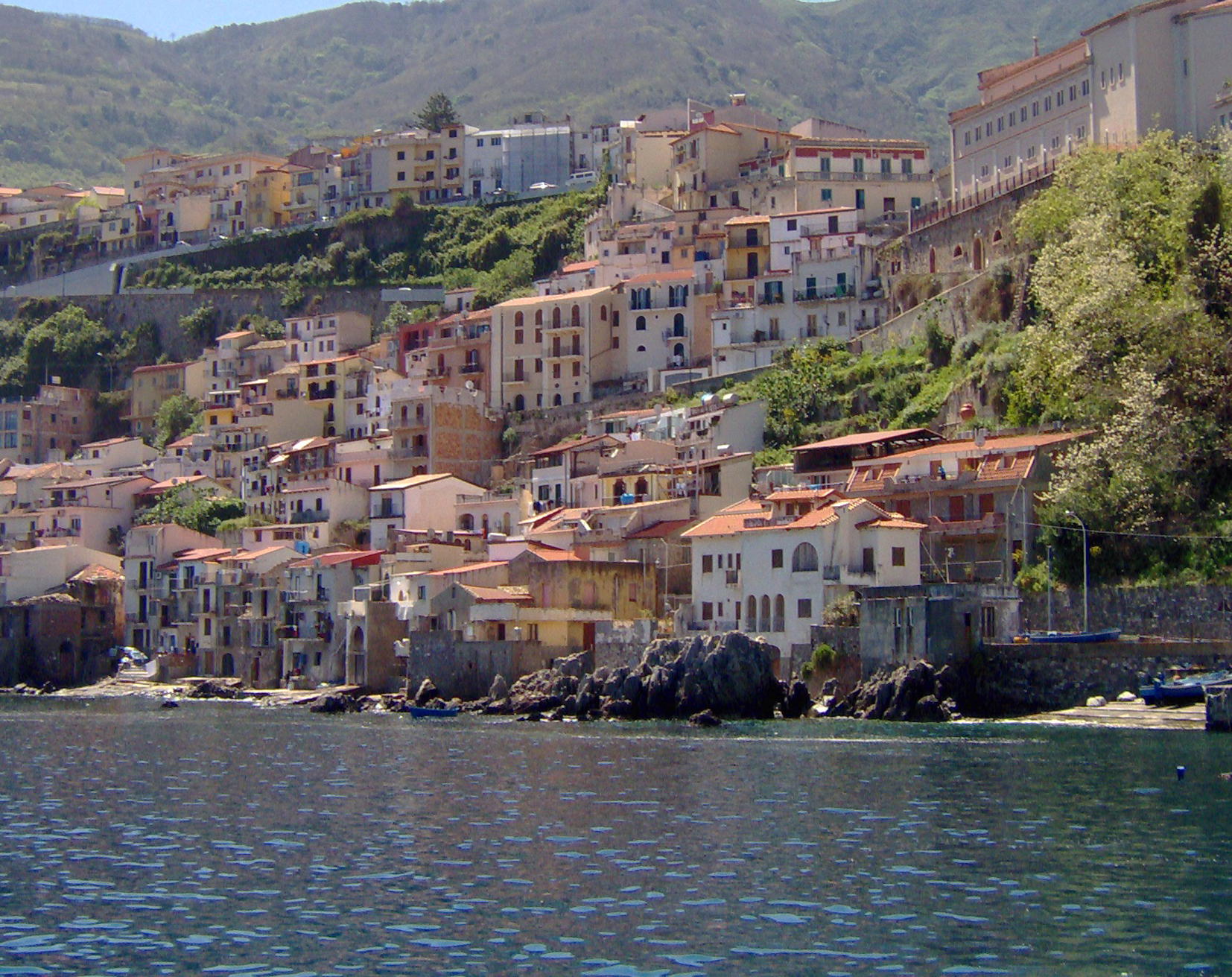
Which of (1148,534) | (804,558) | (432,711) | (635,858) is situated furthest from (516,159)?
(635,858)

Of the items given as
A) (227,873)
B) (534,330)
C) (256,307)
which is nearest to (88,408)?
(256,307)

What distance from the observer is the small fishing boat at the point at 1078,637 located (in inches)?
2256

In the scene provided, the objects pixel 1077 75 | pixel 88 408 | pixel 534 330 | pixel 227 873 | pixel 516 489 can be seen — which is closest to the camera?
pixel 227 873

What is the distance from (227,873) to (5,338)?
11022 centimetres

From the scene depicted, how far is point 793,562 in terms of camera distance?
215ft

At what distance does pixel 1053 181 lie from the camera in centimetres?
7575

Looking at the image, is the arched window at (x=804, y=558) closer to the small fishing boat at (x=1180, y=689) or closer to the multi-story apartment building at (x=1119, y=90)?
the small fishing boat at (x=1180, y=689)

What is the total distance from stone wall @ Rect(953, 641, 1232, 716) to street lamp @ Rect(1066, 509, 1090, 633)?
2.10 metres

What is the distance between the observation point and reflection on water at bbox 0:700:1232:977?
83.4ft

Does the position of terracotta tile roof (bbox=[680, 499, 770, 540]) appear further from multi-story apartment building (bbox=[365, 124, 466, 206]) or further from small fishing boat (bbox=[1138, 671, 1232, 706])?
multi-story apartment building (bbox=[365, 124, 466, 206])

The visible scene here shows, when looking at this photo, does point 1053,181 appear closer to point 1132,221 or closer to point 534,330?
point 1132,221

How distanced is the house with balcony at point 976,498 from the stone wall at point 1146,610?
2869 millimetres

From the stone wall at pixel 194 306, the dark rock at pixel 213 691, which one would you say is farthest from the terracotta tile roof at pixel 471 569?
the stone wall at pixel 194 306

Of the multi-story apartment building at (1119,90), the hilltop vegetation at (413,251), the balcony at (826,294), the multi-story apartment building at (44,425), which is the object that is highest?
the hilltop vegetation at (413,251)
